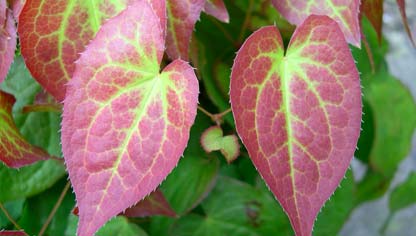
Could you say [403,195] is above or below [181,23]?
below

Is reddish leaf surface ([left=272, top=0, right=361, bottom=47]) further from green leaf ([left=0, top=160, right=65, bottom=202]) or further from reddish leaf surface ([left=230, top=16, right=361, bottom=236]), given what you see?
green leaf ([left=0, top=160, right=65, bottom=202])

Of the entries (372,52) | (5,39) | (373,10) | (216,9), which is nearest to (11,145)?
(5,39)

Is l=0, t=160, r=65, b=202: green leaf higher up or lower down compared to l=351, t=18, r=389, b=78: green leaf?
higher up

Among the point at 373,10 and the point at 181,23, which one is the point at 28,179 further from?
the point at 373,10

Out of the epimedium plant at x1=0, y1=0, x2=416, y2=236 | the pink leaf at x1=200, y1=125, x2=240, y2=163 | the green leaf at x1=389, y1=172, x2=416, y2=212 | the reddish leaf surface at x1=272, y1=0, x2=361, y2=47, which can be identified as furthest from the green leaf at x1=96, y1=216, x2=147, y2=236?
the green leaf at x1=389, y1=172, x2=416, y2=212

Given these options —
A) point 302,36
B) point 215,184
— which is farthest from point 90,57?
point 215,184

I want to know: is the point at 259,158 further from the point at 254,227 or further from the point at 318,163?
the point at 254,227
